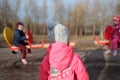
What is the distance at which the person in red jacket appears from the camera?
3721 mm

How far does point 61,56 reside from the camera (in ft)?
12.2

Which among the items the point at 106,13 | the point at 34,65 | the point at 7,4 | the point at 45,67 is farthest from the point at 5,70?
the point at 106,13

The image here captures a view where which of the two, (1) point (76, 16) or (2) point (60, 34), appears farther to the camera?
(1) point (76, 16)

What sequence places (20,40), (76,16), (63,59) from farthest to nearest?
(76,16), (20,40), (63,59)

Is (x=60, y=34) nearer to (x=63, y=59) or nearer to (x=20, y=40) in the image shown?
(x=63, y=59)

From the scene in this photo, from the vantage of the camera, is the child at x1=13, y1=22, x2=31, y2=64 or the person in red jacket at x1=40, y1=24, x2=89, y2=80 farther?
the child at x1=13, y1=22, x2=31, y2=64

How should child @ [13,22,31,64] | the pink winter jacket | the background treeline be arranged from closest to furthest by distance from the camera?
1. the pink winter jacket
2. child @ [13,22,31,64]
3. the background treeline

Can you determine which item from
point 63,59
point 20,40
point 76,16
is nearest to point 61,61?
point 63,59

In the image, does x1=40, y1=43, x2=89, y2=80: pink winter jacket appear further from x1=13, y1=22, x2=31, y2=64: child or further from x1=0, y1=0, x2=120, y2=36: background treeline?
x1=0, y1=0, x2=120, y2=36: background treeline

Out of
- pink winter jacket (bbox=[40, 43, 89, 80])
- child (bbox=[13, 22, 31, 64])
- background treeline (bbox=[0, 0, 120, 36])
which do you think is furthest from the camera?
background treeline (bbox=[0, 0, 120, 36])

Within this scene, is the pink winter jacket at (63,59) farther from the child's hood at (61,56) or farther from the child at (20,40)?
the child at (20,40)

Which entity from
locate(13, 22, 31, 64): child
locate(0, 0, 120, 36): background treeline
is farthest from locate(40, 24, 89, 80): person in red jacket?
locate(0, 0, 120, 36): background treeline

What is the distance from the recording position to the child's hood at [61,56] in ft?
12.2

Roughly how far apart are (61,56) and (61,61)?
0.22ft
